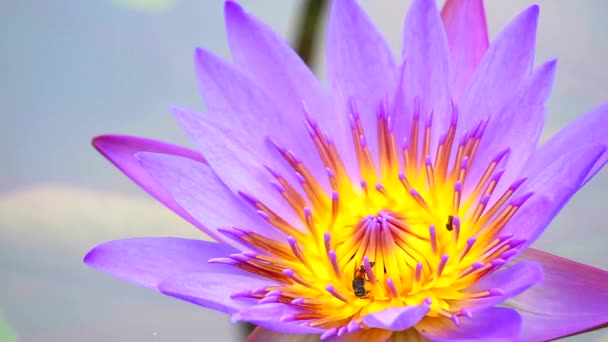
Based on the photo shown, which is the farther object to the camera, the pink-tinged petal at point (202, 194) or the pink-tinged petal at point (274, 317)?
the pink-tinged petal at point (202, 194)

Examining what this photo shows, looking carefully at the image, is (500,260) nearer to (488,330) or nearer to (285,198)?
(488,330)

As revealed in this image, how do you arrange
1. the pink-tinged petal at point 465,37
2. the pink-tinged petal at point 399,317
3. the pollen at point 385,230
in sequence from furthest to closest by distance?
the pink-tinged petal at point 465,37 → the pollen at point 385,230 → the pink-tinged petal at point 399,317

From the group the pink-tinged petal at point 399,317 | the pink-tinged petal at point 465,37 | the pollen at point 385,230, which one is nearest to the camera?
the pink-tinged petal at point 399,317

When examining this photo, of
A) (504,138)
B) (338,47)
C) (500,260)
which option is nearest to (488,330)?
(500,260)

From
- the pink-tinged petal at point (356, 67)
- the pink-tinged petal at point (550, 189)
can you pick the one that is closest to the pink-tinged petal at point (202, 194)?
the pink-tinged petal at point (356, 67)

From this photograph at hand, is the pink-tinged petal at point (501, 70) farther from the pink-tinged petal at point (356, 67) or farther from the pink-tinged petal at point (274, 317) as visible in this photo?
the pink-tinged petal at point (274, 317)

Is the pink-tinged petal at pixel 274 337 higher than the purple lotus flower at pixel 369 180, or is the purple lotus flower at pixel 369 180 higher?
the purple lotus flower at pixel 369 180

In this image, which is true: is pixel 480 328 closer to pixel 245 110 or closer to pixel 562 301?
pixel 562 301

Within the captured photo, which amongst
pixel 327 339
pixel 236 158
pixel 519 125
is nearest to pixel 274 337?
pixel 327 339
